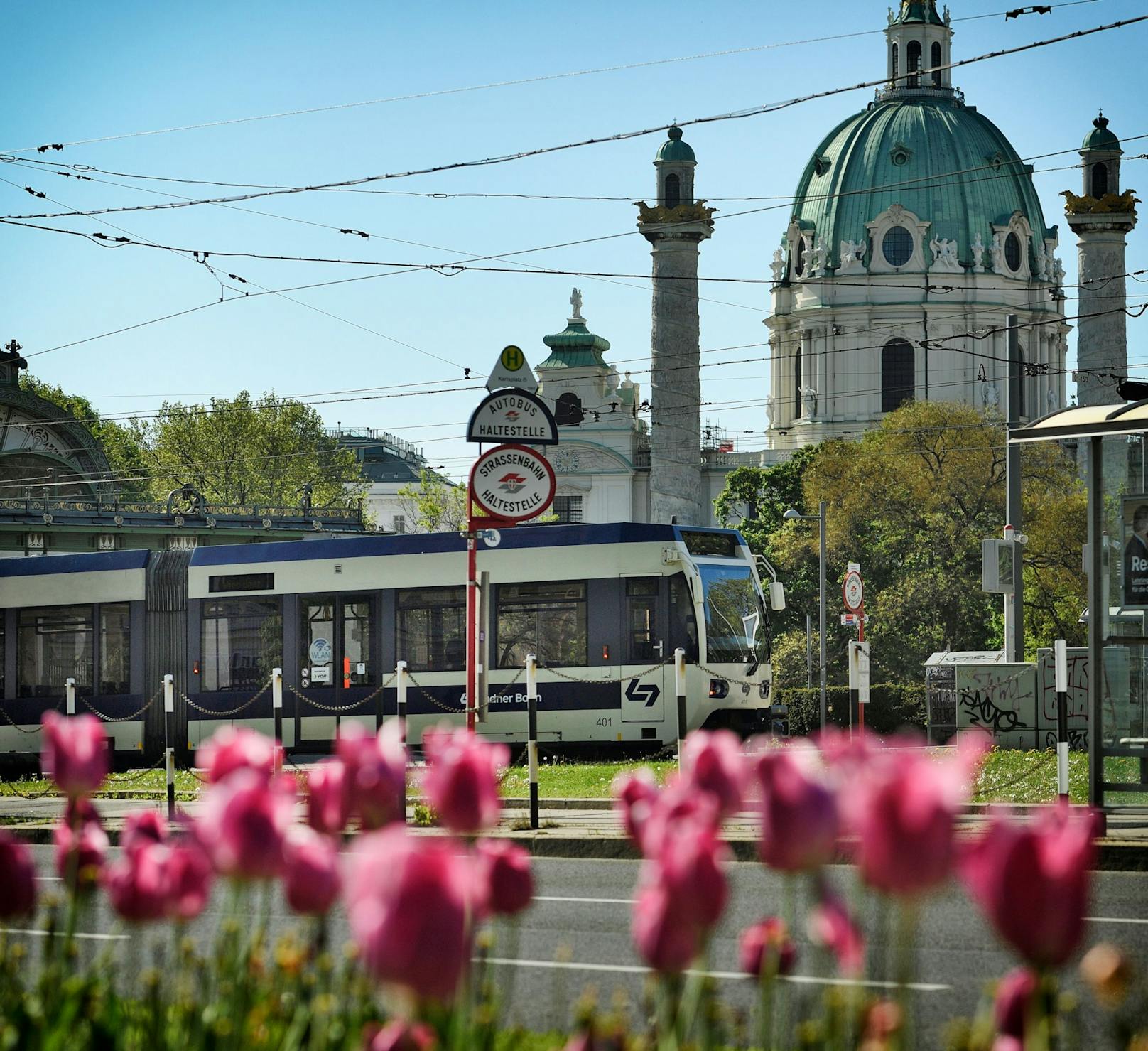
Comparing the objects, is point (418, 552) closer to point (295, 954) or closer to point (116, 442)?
point (295, 954)

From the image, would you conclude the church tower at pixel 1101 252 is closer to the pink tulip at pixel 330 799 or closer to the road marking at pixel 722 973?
the road marking at pixel 722 973

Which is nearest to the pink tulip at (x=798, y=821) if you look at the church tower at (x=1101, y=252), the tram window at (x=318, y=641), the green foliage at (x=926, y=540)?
the tram window at (x=318, y=641)

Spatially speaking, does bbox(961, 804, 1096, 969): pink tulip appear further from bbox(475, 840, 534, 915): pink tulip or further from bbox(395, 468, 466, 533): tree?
bbox(395, 468, 466, 533): tree

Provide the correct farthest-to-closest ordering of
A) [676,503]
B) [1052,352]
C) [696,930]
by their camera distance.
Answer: [1052,352]
[676,503]
[696,930]

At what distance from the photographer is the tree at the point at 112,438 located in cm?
9406

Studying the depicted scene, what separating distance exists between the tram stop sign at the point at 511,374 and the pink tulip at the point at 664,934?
1341 cm

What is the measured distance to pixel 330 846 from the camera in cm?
343

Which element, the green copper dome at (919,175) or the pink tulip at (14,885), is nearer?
the pink tulip at (14,885)

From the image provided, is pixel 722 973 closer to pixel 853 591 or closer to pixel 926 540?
pixel 853 591

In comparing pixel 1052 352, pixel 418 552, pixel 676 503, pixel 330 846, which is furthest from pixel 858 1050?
pixel 1052 352

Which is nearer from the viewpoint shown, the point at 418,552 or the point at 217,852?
the point at 217,852

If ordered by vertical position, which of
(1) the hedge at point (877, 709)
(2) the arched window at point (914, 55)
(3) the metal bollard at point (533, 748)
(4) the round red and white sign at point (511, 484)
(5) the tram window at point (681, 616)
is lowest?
(1) the hedge at point (877, 709)

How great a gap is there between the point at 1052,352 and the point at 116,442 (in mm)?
54863

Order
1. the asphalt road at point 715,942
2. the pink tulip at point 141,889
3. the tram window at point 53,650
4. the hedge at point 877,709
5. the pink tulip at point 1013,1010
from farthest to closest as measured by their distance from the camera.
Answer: the hedge at point 877,709 → the tram window at point 53,650 → the asphalt road at point 715,942 → the pink tulip at point 141,889 → the pink tulip at point 1013,1010
